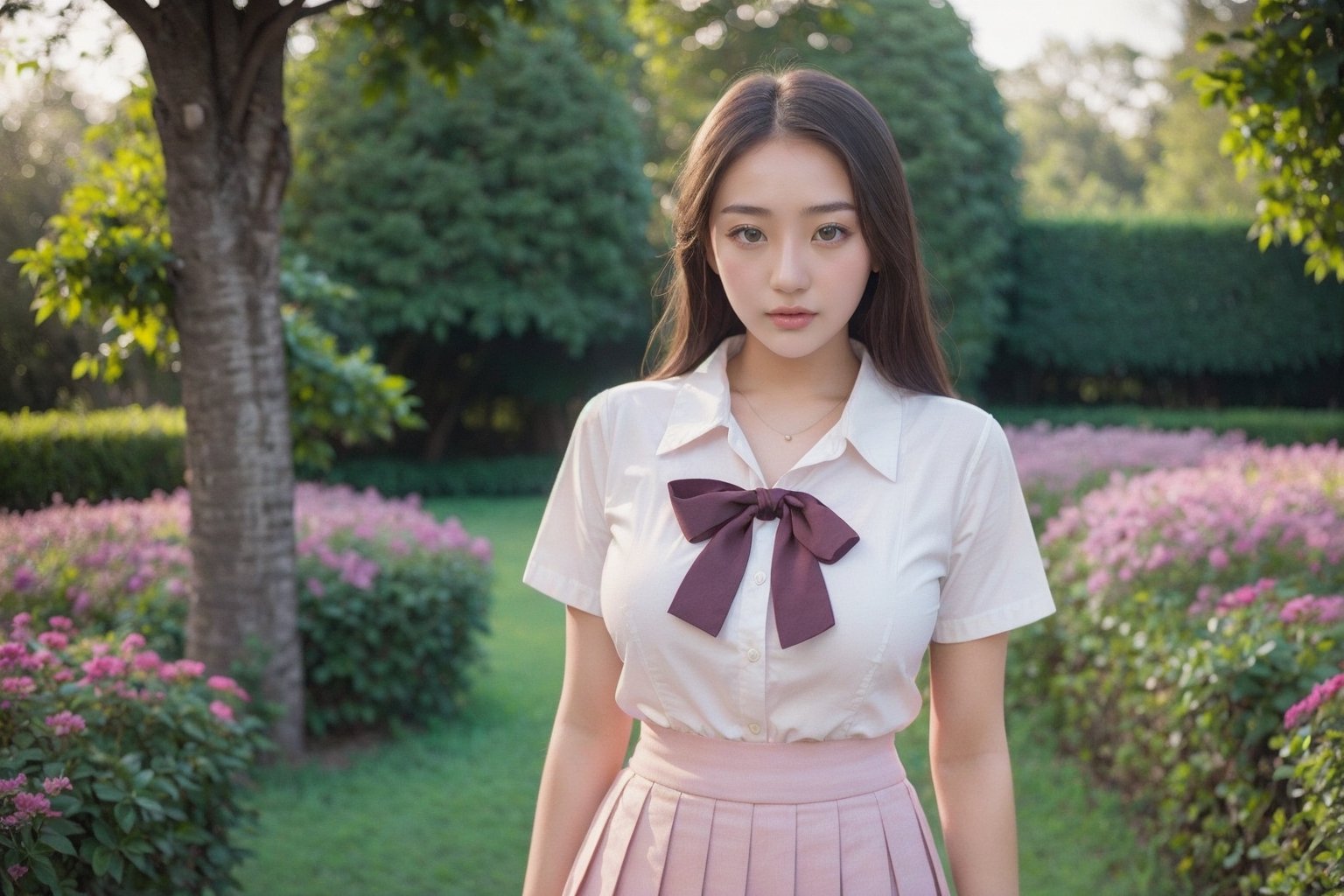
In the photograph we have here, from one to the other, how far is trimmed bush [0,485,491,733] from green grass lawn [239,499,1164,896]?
26 cm

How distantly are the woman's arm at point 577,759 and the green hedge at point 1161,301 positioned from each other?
17.8 metres

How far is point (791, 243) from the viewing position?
1697mm

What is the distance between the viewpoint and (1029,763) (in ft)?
16.8

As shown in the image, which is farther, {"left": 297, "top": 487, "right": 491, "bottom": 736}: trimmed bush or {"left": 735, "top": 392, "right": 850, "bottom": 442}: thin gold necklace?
Result: {"left": 297, "top": 487, "right": 491, "bottom": 736}: trimmed bush

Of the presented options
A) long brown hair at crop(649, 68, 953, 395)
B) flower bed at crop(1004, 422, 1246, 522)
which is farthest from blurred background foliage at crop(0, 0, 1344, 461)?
long brown hair at crop(649, 68, 953, 395)

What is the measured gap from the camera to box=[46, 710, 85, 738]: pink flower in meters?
2.52

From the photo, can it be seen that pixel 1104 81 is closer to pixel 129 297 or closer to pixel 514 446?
pixel 514 446

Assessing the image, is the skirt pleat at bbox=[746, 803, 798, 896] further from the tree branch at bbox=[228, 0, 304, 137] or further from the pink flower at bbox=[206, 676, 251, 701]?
the tree branch at bbox=[228, 0, 304, 137]

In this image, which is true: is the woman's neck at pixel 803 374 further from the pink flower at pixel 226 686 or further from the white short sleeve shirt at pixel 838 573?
the pink flower at pixel 226 686

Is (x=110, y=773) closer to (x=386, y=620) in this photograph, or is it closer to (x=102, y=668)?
(x=102, y=668)

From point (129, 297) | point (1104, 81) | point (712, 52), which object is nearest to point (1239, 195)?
point (712, 52)

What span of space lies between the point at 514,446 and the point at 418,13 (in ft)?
48.3

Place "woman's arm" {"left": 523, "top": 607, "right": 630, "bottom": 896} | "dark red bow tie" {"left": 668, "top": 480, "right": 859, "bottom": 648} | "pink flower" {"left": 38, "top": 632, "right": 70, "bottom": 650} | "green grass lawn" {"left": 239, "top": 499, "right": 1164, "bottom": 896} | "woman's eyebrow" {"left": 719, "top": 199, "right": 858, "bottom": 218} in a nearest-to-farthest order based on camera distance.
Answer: "dark red bow tie" {"left": 668, "top": 480, "right": 859, "bottom": 648}, "woman's eyebrow" {"left": 719, "top": 199, "right": 858, "bottom": 218}, "woman's arm" {"left": 523, "top": 607, "right": 630, "bottom": 896}, "pink flower" {"left": 38, "top": 632, "right": 70, "bottom": 650}, "green grass lawn" {"left": 239, "top": 499, "right": 1164, "bottom": 896}

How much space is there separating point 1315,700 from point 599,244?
13.7m
